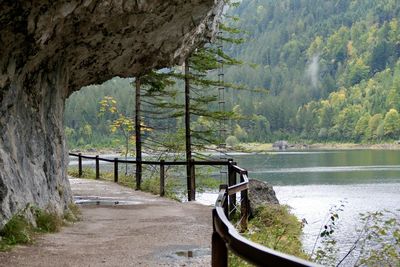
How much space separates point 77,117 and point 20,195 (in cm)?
15321

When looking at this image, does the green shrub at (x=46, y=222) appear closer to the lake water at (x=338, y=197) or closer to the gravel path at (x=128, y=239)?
the gravel path at (x=128, y=239)

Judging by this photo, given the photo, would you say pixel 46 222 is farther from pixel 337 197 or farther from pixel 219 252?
pixel 337 197

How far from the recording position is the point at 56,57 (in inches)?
445

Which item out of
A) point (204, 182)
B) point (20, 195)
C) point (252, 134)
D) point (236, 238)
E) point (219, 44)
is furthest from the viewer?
point (252, 134)

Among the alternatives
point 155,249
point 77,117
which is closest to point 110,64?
point 155,249

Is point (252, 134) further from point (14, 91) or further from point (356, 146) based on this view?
point (14, 91)

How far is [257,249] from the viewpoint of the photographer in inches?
113

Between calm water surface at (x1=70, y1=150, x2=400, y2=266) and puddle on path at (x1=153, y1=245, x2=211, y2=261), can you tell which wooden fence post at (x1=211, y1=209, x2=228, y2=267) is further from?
calm water surface at (x1=70, y1=150, x2=400, y2=266)

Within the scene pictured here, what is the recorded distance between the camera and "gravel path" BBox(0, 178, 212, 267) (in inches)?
304

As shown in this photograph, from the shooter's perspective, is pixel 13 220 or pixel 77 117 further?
pixel 77 117

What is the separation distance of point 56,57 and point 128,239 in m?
4.08

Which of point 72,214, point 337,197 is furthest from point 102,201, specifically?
point 337,197

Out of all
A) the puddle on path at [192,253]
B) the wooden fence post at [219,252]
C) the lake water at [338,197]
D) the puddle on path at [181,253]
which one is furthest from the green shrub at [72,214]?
the wooden fence post at [219,252]

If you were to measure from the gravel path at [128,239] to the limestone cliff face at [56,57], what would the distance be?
3.02 feet
